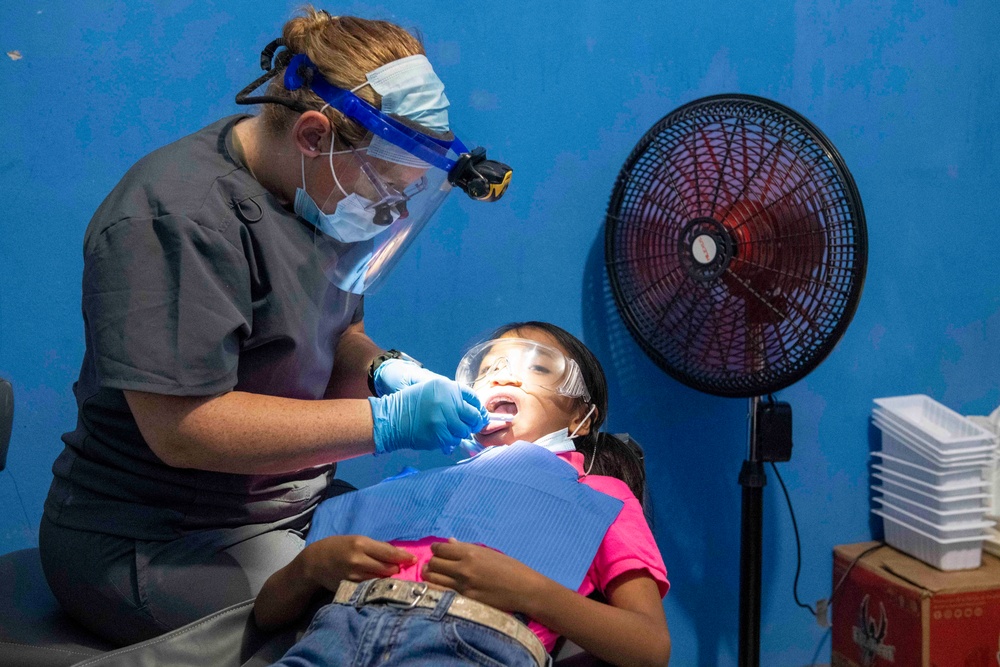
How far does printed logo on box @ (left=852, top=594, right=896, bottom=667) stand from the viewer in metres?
2.28

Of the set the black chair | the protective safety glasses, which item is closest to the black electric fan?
the protective safety glasses

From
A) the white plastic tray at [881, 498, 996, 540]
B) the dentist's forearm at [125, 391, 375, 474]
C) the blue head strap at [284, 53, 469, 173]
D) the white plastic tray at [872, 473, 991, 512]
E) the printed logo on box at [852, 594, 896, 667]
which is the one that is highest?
the blue head strap at [284, 53, 469, 173]

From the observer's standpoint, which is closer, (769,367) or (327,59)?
(327,59)

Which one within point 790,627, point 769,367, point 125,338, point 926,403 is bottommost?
point 790,627

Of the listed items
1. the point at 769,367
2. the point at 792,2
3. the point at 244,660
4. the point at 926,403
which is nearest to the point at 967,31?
the point at 792,2

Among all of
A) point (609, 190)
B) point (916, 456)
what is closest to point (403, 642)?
point (609, 190)

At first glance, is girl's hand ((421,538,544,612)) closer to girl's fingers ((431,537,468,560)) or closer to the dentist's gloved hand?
girl's fingers ((431,537,468,560))

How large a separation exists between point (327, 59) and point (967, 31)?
1.88 m

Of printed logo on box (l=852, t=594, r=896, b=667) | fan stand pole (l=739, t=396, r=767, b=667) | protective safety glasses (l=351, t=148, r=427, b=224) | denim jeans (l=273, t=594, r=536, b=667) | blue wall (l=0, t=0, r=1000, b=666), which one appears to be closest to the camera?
denim jeans (l=273, t=594, r=536, b=667)

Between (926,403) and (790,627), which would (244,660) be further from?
(926,403)

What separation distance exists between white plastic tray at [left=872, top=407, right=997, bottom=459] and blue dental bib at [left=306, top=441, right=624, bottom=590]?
43.9 inches

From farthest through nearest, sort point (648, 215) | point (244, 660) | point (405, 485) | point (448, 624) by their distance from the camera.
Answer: point (648, 215) → point (405, 485) → point (244, 660) → point (448, 624)

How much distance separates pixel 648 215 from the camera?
6.50ft

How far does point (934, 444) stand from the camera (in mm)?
2193
